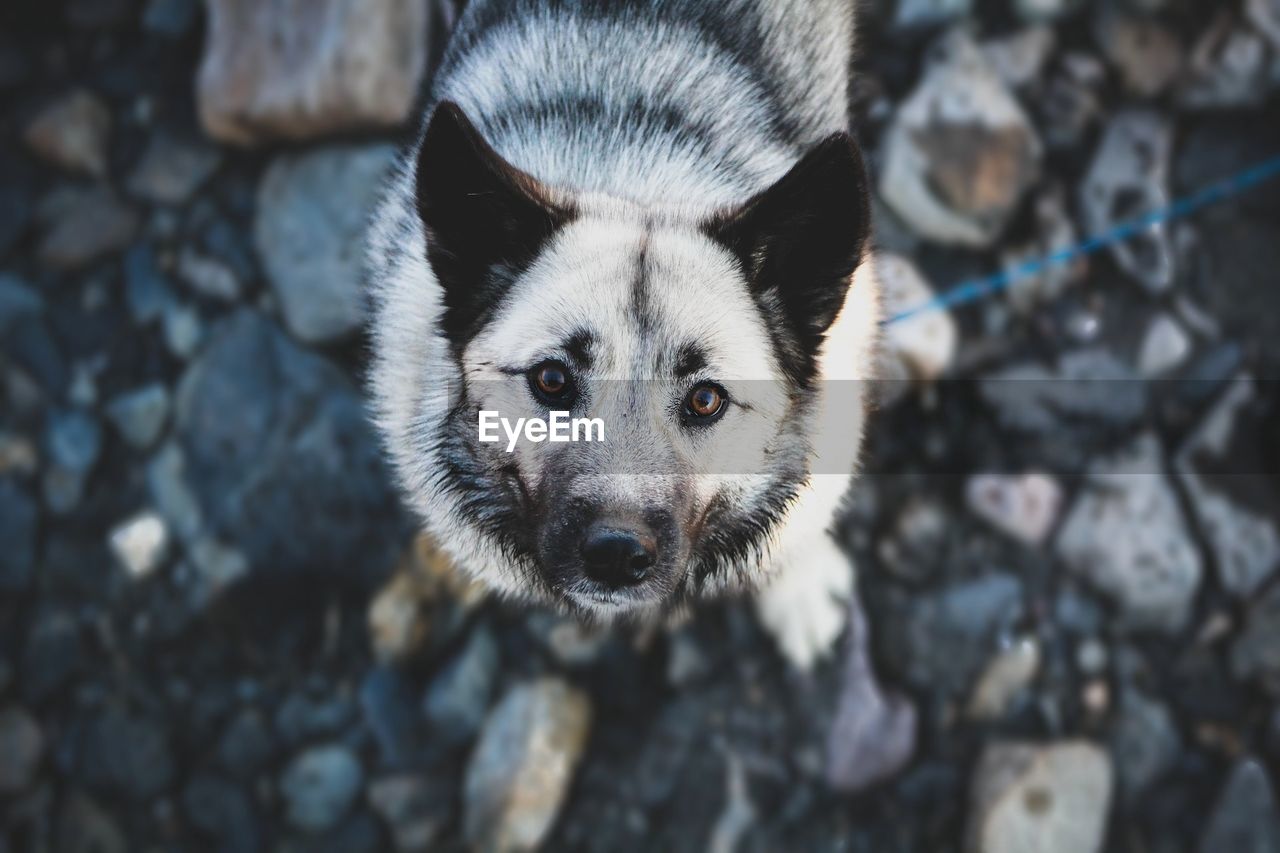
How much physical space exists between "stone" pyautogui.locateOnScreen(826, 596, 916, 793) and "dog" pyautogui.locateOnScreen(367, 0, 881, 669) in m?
0.93

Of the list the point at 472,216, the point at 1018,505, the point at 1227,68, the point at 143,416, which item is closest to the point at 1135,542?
the point at 1018,505

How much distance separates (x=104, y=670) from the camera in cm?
395

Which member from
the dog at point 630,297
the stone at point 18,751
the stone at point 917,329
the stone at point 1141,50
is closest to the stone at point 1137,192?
the stone at point 1141,50

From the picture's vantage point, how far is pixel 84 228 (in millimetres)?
4266

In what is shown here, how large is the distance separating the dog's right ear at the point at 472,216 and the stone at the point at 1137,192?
8.71 ft

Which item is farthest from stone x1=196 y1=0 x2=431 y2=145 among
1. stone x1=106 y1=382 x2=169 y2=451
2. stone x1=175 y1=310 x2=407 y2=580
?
stone x1=106 y1=382 x2=169 y2=451

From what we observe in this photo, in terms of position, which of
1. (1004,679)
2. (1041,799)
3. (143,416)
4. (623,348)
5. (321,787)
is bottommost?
(321,787)

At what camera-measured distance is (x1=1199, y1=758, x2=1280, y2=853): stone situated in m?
3.51

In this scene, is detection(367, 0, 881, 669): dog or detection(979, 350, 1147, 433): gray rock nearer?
detection(367, 0, 881, 669): dog

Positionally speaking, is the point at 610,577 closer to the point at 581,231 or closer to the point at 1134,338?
the point at 581,231

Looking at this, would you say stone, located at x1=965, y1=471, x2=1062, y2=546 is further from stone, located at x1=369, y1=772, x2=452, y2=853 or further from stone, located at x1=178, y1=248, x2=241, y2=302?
stone, located at x1=178, y1=248, x2=241, y2=302

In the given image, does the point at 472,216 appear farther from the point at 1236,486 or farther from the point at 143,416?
the point at 1236,486

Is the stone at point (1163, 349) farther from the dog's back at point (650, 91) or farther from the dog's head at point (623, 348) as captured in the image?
the dog's head at point (623, 348)

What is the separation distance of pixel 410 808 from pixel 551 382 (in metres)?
2.21
